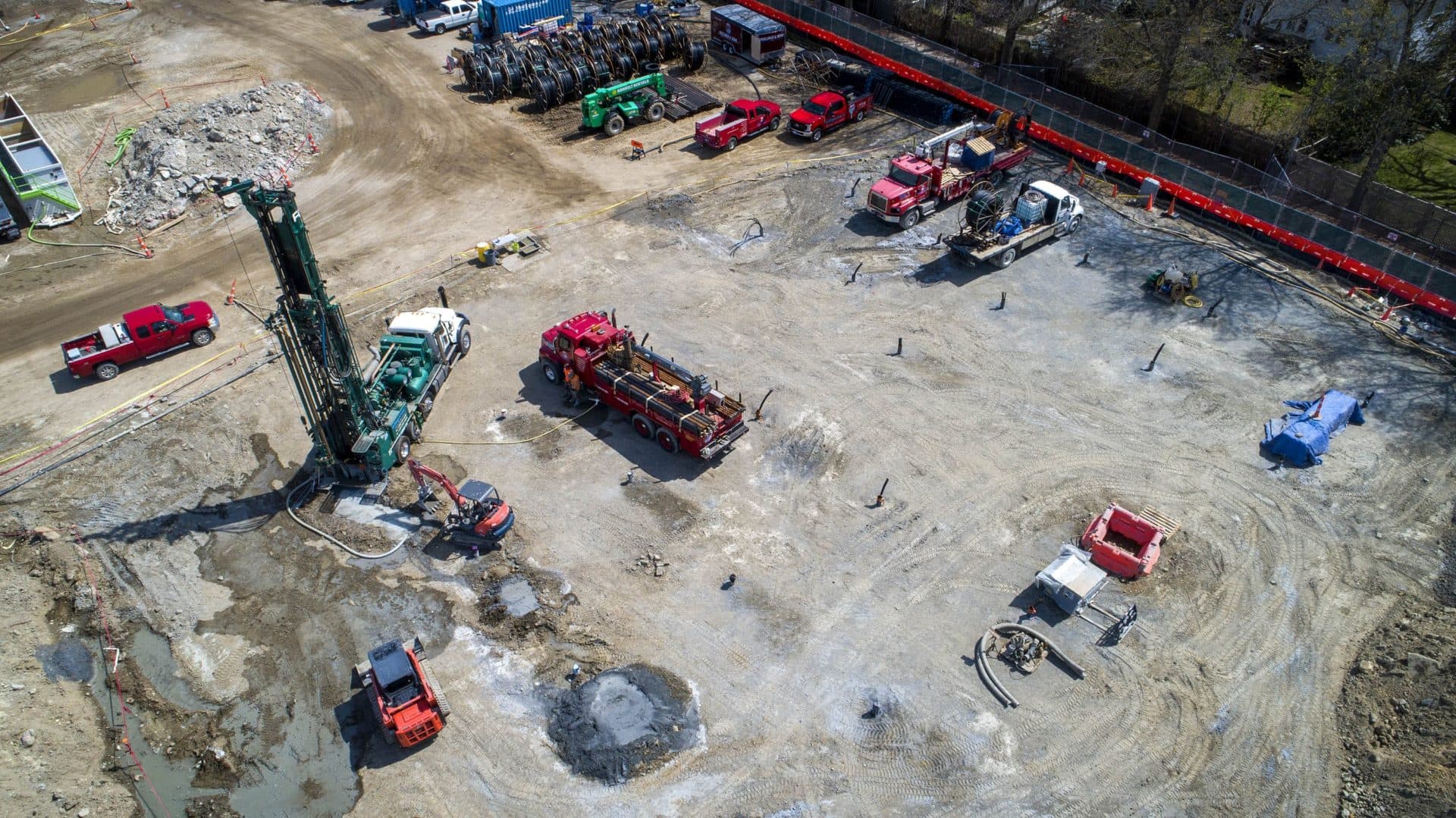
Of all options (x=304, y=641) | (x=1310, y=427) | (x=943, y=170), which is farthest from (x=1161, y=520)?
(x=304, y=641)

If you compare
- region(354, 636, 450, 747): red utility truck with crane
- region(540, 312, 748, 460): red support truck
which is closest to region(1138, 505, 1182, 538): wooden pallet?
region(540, 312, 748, 460): red support truck

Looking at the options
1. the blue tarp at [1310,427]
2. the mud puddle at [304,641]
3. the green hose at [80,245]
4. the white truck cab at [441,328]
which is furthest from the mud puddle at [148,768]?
the blue tarp at [1310,427]

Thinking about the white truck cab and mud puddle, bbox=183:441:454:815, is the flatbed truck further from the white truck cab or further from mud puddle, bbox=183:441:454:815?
mud puddle, bbox=183:441:454:815

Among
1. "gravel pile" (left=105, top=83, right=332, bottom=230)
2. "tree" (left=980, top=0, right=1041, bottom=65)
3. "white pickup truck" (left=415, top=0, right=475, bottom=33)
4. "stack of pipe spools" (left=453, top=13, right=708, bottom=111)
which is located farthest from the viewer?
"white pickup truck" (left=415, top=0, right=475, bottom=33)

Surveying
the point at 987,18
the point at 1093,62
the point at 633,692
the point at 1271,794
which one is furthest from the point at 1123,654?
the point at 987,18

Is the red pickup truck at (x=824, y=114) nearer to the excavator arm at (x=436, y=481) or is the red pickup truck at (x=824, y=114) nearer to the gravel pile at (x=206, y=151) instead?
the gravel pile at (x=206, y=151)

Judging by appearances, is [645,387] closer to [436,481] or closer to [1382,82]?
[436,481]
